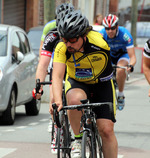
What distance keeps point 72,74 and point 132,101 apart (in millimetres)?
9221

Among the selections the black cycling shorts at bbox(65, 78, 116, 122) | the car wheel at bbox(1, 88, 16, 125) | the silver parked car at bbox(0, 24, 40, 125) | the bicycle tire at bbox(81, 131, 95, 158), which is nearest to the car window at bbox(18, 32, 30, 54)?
the silver parked car at bbox(0, 24, 40, 125)

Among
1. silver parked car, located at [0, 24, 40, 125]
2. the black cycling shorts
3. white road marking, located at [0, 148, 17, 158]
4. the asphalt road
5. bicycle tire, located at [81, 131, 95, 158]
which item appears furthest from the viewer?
silver parked car, located at [0, 24, 40, 125]

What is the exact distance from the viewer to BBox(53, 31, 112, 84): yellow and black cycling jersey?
5289 millimetres

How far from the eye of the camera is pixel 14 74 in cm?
1008

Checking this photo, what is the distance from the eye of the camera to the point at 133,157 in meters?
7.26

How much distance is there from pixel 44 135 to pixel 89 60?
Answer: 12.6 ft

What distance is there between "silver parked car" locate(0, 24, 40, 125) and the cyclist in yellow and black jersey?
13.7 ft

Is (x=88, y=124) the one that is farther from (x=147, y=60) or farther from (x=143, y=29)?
(x=143, y=29)

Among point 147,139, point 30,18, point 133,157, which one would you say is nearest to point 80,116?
point 133,157

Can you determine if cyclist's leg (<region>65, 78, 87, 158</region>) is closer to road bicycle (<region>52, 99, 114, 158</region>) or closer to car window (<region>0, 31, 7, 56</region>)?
road bicycle (<region>52, 99, 114, 158</region>)

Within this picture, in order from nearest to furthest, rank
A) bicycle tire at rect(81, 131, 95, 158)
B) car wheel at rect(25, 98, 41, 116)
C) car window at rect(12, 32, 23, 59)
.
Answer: bicycle tire at rect(81, 131, 95, 158)
car window at rect(12, 32, 23, 59)
car wheel at rect(25, 98, 41, 116)

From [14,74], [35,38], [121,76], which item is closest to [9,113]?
[14,74]

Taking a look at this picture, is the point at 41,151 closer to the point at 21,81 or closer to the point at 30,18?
the point at 21,81

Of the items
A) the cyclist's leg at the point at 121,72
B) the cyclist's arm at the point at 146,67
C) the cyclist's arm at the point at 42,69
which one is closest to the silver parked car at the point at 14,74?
the cyclist's leg at the point at 121,72
